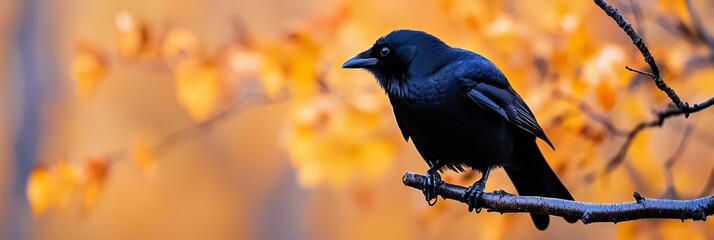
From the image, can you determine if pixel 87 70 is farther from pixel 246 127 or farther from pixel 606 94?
pixel 606 94

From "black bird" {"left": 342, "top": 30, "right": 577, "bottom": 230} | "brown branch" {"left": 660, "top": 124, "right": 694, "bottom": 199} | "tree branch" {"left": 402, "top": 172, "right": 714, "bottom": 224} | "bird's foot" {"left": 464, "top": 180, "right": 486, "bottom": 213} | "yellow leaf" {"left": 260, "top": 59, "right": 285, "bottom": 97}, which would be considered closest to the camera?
"tree branch" {"left": 402, "top": 172, "right": 714, "bottom": 224}

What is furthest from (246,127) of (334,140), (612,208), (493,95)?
(612,208)

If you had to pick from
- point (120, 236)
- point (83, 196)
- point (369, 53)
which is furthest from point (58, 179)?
point (369, 53)

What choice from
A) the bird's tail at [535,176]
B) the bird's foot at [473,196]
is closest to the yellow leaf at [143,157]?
the bird's tail at [535,176]

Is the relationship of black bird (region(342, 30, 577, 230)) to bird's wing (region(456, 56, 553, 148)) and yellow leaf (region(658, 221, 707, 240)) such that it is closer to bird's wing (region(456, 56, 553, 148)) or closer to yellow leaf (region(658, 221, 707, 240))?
bird's wing (region(456, 56, 553, 148))

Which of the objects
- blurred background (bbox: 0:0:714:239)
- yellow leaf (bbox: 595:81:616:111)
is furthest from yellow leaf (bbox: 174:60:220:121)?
yellow leaf (bbox: 595:81:616:111)

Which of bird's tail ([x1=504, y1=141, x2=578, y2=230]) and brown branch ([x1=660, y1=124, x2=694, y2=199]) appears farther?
brown branch ([x1=660, y1=124, x2=694, y2=199])

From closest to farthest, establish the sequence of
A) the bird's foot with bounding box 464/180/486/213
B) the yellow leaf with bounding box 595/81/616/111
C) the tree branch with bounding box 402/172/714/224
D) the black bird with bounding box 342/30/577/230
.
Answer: the tree branch with bounding box 402/172/714/224 → the bird's foot with bounding box 464/180/486/213 → the black bird with bounding box 342/30/577/230 → the yellow leaf with bounding box 595/81/616/111
